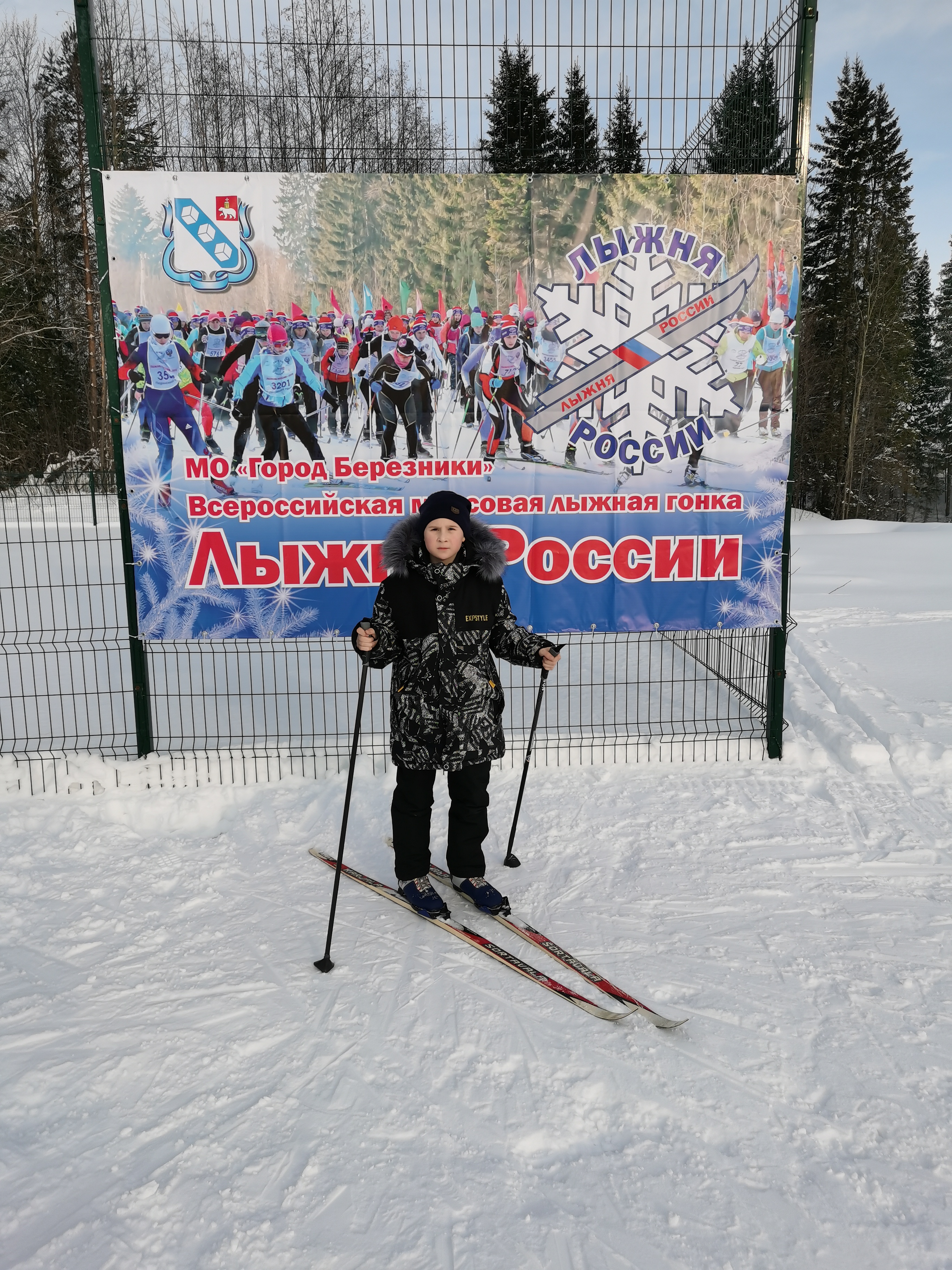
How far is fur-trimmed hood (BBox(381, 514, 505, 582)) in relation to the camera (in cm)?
353

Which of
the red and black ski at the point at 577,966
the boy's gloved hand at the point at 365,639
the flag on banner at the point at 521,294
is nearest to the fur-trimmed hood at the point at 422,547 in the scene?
the boy's gloved hand at the point at 365,639

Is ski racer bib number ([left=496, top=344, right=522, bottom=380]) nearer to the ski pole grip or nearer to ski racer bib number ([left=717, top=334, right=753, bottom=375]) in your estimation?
ski racer bib number ([left=717, top=334, right=753, bottom=375])

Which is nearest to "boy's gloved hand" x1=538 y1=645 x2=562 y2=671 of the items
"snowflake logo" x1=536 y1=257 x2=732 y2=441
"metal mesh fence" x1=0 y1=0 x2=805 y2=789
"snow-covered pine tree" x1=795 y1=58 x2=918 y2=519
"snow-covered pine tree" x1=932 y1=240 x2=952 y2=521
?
"metal mesh fence" x1=0 y1=0 x2=805 y2=789

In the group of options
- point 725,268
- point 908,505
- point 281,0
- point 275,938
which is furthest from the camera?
point 908,505

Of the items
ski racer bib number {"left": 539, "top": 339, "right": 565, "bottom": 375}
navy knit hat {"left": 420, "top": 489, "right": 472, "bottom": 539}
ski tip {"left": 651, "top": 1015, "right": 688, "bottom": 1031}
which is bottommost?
ski tip {"left": 651, "top": 1015, "right": 688, "bottom": 1031}

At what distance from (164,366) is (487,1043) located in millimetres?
3895

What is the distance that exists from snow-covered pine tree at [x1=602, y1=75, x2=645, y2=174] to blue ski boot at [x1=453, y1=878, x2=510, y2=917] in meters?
3.96

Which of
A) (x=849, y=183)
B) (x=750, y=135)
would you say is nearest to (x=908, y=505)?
(x=849, y=183)

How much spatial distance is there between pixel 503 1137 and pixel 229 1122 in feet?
2.70

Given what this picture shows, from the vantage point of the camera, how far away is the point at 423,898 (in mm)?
3674

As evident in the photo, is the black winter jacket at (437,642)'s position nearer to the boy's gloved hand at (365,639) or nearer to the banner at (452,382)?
the boy's gloved hand at (365,639)

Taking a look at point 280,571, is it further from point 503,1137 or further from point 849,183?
point 849,183

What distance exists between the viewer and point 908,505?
34656mm

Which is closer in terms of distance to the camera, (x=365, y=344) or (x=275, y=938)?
(x=275, y=938)
